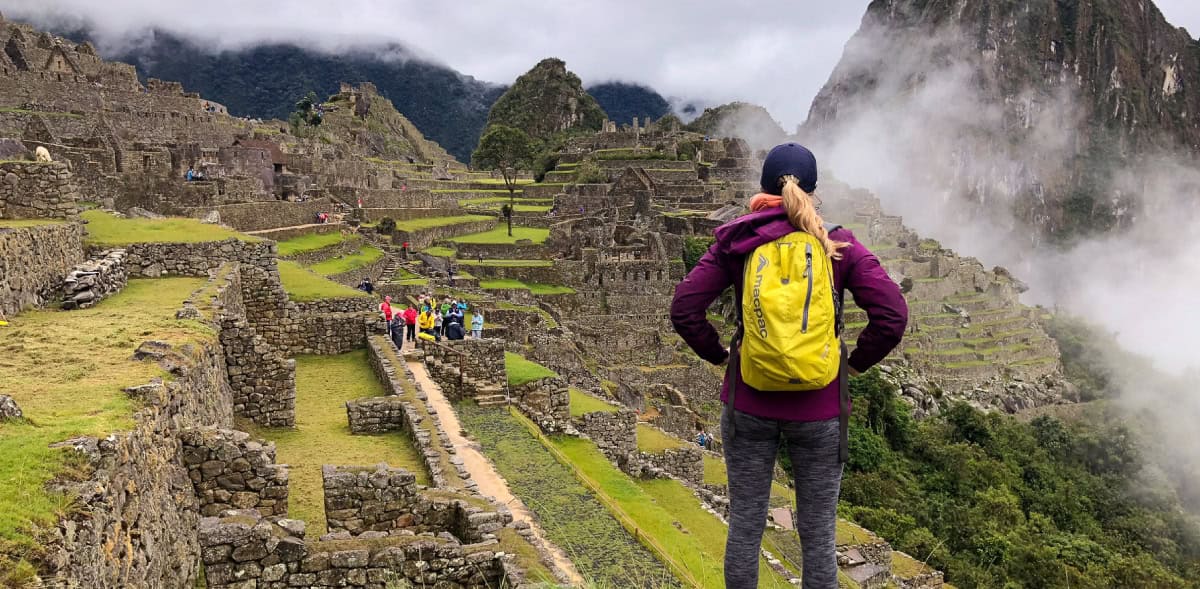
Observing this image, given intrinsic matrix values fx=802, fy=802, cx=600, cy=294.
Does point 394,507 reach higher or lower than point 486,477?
higher

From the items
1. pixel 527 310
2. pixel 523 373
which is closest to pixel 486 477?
pixel 523 373

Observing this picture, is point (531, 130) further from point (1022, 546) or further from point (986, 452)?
point (1022, 546)

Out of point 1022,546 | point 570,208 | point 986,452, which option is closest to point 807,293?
point 1022,546

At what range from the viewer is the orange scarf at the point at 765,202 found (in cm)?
370

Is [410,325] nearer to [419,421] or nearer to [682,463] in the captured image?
[682,463]

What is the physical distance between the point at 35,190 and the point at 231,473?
746 centimetres

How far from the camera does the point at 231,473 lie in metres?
6.48

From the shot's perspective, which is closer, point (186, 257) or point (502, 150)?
point (186, 257)

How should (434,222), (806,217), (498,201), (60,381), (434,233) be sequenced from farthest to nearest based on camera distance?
(498,201)
(434,222)
(434,233)
(60,381)
(806,217)

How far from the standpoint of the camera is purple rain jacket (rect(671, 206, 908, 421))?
3531 millimetres

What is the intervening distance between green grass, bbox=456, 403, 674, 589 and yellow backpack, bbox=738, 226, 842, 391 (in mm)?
3851

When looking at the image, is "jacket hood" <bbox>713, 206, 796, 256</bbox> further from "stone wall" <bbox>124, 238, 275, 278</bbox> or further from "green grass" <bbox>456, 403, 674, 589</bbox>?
"stone wall" <bbox>124, 238, 275, 278</bbox>

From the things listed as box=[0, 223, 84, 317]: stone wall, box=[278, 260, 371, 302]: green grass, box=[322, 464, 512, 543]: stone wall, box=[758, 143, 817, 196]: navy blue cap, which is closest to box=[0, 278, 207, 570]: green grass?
box=[0, 223, 84, 317]: stone wall

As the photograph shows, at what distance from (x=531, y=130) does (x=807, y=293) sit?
9944cm
